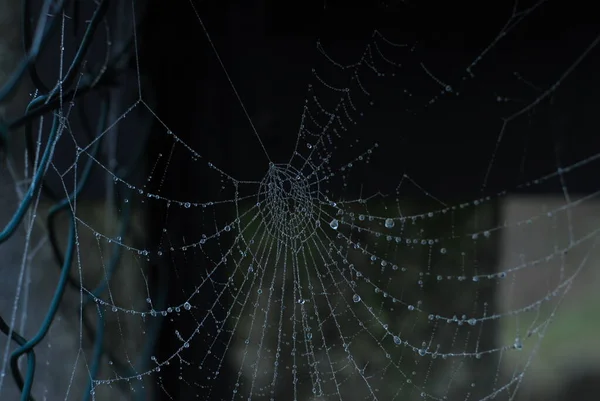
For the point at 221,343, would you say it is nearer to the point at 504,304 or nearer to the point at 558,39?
the point at 504,304

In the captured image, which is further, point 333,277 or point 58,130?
point 333,277

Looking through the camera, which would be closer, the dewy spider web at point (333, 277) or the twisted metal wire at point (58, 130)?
the twisted metal wire at point (58, 130)

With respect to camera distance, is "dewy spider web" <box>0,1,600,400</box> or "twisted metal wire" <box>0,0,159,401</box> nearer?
"twisted metal wire" <box>0,0,159,401</box>

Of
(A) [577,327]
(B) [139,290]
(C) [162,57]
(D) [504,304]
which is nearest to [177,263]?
(B) [139,290]
